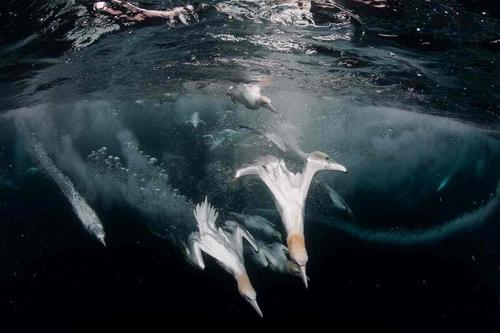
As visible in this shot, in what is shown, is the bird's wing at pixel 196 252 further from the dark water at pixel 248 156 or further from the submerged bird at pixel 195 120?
the submerged bird at pixel 195 120

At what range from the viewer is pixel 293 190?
478 centimetres

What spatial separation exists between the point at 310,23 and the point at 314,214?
51.9ft

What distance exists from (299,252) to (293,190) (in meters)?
1.03

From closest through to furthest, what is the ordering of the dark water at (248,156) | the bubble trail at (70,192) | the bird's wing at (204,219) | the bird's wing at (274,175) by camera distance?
1. the bird's wing at (274,175)
2. the dark water at (248,156)
3. the bird's wing at (204,219)
4. the bubble trail at (70,192)

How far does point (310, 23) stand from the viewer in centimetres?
624

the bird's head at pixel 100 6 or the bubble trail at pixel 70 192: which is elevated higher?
the bird's head at pixel 100 6

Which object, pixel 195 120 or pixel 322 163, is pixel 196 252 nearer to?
pixel 322 163

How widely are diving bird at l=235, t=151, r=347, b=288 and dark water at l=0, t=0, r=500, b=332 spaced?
2.68 metres

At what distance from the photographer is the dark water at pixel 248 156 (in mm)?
6629

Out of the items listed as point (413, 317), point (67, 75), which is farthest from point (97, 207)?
point (413, 317)

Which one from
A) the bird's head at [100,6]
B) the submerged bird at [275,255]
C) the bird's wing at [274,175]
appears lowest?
the submerged bird at [275,255]

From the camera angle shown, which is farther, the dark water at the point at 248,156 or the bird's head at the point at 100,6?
the dark water at the point at 248,156

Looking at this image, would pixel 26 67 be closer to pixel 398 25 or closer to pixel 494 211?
pixel 398 25

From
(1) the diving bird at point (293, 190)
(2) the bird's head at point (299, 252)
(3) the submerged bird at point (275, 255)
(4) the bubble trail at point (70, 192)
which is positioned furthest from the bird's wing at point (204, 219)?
(4) the bubble trail at point (70, 192)
